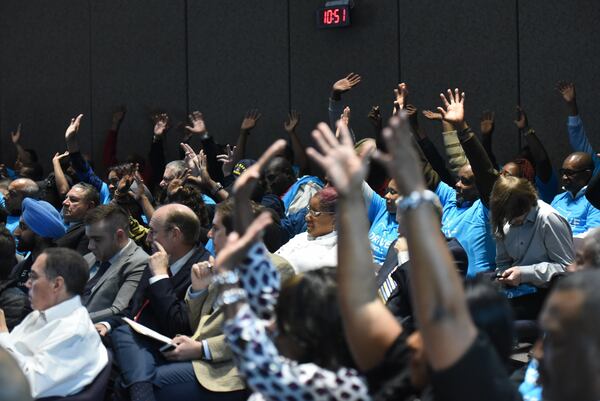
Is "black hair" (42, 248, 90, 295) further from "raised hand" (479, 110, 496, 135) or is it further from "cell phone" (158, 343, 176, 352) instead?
"raised hand" (479, 110, 496, 135)

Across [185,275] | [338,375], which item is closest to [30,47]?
[185,275]

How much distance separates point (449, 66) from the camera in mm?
8008

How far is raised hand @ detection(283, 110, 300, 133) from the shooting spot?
8.48 meters

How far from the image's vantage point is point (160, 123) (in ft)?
29.8

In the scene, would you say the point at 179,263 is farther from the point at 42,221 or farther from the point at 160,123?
the point at 160,123

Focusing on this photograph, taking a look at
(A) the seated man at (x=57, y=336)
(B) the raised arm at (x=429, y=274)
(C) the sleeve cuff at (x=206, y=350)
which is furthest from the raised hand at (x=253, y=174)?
(C) the sleeve cuff at (x=206, y=350)

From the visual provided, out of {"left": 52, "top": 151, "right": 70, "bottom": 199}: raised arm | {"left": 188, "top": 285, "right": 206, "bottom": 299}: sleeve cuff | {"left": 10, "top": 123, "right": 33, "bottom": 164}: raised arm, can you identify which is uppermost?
{"left": 10, "top": 123, "right": 33, "bottom": 164}: raised arm

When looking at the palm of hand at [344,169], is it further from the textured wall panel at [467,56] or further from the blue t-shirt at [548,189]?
the textured wall panel at [467,56]

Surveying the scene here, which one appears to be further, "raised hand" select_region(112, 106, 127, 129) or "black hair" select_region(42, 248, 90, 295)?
"raised hand" select_region(112, 106, 127, 129)

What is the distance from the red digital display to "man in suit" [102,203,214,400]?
3.82 metres

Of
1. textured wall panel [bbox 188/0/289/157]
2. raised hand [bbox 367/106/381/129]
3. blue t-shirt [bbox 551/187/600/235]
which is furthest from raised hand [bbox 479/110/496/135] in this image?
textured wall panel [bbox 188/0/289/157]

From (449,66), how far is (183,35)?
2.97 m

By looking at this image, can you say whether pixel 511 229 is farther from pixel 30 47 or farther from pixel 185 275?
pixel 30 47

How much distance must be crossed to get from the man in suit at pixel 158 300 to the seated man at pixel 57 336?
0.30 m
